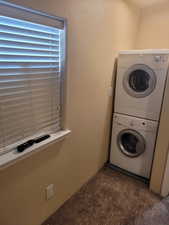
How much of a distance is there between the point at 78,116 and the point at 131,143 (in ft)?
3.43

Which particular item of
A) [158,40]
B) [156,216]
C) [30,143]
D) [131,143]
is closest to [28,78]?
[30,143]

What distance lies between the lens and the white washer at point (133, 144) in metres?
2.03

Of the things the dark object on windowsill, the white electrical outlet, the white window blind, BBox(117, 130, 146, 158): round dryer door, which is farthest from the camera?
BBox(117, 130, 146, 158): round dryer door

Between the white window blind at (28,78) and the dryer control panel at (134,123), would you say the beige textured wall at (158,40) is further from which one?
the white window blind at (28,78)

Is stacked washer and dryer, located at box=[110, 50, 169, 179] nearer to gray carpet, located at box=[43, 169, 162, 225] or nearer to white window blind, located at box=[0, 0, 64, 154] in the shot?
gray carpet, located at box=[43, 169, 162, 225]

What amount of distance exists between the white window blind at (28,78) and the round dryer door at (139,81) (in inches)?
39.5

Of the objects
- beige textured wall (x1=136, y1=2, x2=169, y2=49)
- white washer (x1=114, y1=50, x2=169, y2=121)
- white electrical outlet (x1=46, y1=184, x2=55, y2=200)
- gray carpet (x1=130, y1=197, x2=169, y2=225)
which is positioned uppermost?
beige textured wall (x1=136, y1=2, x2=169, y2=49)

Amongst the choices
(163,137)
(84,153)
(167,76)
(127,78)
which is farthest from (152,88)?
(84,153)

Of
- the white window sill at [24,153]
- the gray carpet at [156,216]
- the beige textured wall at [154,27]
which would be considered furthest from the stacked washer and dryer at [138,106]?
the white window sill at [24,153]

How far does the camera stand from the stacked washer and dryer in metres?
1.86

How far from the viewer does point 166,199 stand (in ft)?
6.22

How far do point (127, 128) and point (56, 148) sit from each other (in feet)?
3.57

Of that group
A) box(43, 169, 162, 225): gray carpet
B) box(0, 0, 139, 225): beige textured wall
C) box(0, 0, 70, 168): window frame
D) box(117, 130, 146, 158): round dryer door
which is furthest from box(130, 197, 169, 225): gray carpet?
box(0, 0, 70, 168): window frame

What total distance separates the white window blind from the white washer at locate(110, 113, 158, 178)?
108 centimetres
